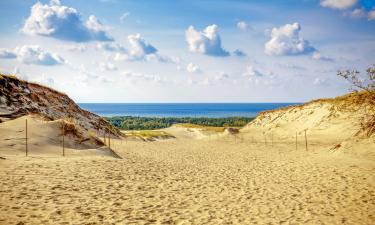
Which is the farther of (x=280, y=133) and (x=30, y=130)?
(x=280, y=133)

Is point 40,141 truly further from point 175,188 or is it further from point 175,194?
point 175,194

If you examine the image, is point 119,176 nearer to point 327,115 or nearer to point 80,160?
point 80,160

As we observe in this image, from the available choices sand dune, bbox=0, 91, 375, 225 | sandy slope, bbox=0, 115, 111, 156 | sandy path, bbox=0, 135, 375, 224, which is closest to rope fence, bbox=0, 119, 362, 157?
sandy slope, bbox=0, 115, 111, 156

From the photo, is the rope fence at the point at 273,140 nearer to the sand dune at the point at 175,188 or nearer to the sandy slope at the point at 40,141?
the sandy slope at the point at 40,141

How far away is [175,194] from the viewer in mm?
13266

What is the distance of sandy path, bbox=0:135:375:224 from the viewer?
33.4 ft

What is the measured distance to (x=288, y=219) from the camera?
418 inches

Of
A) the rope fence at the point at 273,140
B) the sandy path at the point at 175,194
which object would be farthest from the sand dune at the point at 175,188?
the rope fence at the point at 273,140

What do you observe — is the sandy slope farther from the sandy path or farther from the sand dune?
the sandy path

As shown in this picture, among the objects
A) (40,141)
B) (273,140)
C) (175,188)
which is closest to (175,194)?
(175,188)

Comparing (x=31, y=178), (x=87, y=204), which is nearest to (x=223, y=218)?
(x=87, y=204)

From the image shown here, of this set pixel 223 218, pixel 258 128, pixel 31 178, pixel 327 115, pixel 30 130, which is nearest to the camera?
pixel 223 218

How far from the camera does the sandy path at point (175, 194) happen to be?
10188 mm

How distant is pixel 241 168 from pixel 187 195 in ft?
27.3
